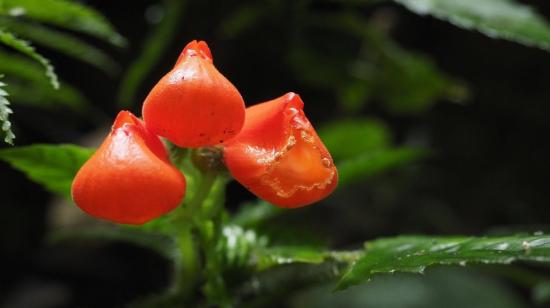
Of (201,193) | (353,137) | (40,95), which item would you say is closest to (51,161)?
(201,193)

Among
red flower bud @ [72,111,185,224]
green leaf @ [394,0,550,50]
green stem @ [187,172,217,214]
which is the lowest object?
green stem @ [187,172,217,214]

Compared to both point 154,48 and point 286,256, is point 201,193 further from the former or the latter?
point 154,48

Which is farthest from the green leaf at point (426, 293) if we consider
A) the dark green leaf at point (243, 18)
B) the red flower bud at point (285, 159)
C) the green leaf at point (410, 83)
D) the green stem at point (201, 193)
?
the red flower bud at point (285, 159)

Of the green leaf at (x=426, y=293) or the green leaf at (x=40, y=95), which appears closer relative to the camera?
the green leaf at (x=40, y=95)

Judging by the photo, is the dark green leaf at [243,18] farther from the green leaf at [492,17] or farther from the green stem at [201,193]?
the green stem at [201,193]

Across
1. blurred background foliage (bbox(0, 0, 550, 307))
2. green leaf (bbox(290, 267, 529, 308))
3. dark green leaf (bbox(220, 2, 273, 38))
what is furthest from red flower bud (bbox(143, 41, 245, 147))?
green leaf (bbox(290, 267, 529, 308))

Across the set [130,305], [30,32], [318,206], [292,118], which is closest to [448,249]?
[292,118]

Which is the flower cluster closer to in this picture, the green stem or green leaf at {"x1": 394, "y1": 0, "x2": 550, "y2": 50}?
the green stem
